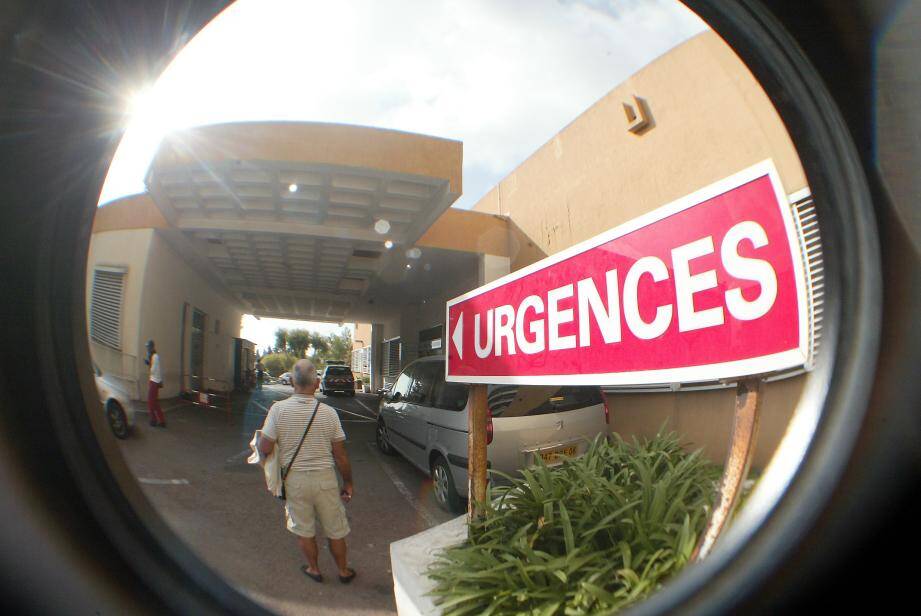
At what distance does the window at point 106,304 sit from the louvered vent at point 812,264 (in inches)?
42.0

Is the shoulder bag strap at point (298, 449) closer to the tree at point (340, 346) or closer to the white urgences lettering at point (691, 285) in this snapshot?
the tree at point (340, 346)

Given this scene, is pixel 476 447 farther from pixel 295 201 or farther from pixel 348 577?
pixel 295 201

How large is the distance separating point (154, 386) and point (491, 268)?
0.64 metres

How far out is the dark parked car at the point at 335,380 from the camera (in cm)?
65

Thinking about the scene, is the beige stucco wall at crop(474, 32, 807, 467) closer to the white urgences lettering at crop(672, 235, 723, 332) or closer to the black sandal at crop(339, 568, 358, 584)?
the white urgences lettering at crop(672, 235, 723, 332)

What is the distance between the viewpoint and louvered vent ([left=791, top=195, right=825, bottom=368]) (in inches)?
24.4

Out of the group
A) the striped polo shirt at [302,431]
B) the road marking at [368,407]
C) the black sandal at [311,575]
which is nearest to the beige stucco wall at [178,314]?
the striped polo shirt at [302,431]

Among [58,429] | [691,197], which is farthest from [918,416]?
[58,429]

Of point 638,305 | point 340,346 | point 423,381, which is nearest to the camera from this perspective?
point 340,346

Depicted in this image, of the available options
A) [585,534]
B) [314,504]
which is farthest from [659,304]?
[314,504]

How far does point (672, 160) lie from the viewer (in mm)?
658

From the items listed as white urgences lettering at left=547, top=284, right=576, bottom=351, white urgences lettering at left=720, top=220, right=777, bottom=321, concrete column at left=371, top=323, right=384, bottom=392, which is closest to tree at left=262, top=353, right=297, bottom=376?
concrete column at left=371, top=323, right=384, bottom=392

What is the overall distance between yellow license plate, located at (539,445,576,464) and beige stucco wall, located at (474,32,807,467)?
0.14 meters

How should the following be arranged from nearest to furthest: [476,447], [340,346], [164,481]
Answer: [164,481], [340,346], [476,447]
